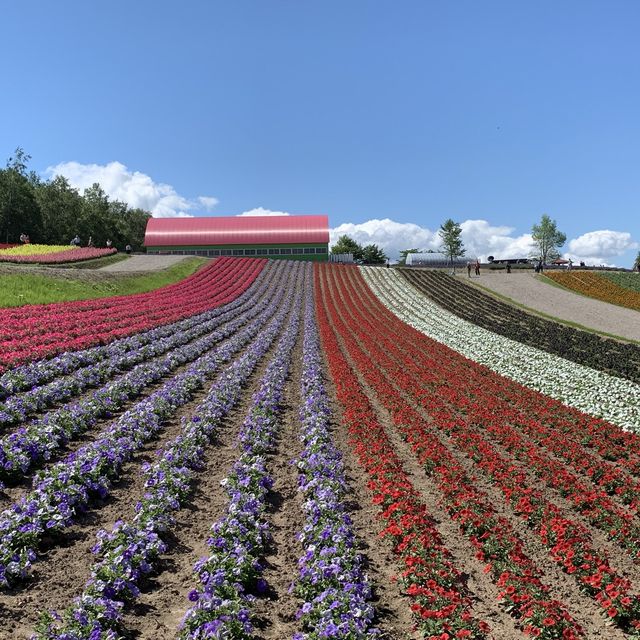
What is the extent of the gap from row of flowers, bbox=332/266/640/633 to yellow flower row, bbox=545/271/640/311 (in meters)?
36.2

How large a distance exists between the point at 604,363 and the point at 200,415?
810 inches

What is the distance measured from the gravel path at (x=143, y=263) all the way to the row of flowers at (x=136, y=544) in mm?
42562

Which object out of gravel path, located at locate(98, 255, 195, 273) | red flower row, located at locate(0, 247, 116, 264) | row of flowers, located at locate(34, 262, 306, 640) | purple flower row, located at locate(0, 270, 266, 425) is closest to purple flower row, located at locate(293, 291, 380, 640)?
row of flowers, located at locate(34, 262, 306, 640)

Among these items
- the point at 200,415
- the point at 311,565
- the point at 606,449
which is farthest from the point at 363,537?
the point at 606,449

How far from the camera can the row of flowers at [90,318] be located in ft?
65.0

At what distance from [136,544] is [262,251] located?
85018 mm

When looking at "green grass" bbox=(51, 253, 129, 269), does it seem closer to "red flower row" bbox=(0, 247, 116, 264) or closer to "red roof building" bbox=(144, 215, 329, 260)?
"red flower row" bbox=(0, 247, 116, 264)

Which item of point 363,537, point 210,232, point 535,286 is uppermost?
point 210,232

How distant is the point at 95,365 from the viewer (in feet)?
61.2

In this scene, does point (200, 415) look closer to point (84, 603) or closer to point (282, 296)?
point (84, 603)

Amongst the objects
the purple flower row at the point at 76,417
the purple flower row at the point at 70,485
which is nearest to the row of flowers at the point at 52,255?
the purple flower row at the point at 76,417

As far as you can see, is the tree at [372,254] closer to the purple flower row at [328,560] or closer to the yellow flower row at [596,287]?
the yellow flower row at [596,287]

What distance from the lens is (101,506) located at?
31.5 feet

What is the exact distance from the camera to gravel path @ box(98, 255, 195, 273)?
53.9m
